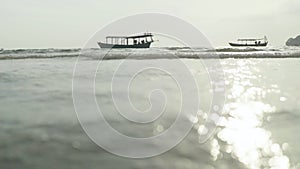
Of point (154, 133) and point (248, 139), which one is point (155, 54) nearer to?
point (154, 133)

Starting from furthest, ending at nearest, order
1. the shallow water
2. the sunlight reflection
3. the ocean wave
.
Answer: the ocean wave → the sunlight reflection → the shallow water

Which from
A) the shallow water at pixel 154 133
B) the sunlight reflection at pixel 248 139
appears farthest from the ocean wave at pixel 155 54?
the sunlight reflection at pixel 248 139

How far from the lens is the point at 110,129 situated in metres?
7.32

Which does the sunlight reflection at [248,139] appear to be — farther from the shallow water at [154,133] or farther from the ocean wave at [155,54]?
the ocean wave at [155,54]

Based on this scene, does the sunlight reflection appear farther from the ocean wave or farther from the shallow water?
the ocean wave

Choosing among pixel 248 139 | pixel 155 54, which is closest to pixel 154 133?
pixel 248 139

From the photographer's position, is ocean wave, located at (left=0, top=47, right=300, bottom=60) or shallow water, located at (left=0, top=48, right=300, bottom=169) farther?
ocean wave, located at (left=0, top=47, right=300, bottom=60)

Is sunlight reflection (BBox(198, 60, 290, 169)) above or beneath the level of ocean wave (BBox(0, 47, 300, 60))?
beneath

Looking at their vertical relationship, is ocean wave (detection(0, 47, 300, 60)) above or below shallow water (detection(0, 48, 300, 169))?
above

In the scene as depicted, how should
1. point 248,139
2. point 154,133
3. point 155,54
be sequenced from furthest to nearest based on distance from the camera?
point 155,54 → point 154,133 → point 248,139

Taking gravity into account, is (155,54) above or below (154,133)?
above

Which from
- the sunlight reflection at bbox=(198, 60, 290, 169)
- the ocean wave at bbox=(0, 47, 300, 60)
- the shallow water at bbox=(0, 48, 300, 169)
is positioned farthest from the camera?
the ocean wave at bbox=(0, 47, 300, 60)

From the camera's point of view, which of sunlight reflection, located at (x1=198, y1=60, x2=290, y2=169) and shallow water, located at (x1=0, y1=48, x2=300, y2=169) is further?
sunlight reflection, located at (x1=198, y1=60, x2=290, y2=169)

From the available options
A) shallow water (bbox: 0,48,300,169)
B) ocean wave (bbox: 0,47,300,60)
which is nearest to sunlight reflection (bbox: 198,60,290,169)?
shallow water (bbox: 0,48,300,169)
